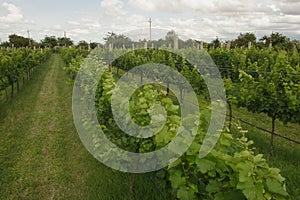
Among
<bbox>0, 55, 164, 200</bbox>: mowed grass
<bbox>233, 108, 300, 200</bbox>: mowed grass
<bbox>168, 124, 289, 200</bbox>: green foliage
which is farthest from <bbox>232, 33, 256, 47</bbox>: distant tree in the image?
<bbox>168, 124, 289, 200</bbox>: green foliage

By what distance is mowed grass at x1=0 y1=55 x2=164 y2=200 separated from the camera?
4272 millimetres

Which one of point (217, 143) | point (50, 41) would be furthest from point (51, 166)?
point (50, 41)

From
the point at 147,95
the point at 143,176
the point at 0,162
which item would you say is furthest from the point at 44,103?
the point at 147,95

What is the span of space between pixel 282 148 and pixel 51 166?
4788mm

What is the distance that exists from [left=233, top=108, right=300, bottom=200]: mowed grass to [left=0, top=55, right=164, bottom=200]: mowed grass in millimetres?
2174

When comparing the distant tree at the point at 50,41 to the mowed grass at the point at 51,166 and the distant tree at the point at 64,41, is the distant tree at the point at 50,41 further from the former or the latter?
the mowed grass at the point at 51,166

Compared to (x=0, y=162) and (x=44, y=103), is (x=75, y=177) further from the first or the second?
(x=44, y=103)

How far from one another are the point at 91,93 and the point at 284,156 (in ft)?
12.9

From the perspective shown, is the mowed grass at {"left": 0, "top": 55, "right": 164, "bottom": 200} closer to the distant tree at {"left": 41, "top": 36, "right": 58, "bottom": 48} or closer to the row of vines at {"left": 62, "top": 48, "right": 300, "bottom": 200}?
the row of vines at {"left": 62, "top": 48, "right": 300, "bottom": 200}

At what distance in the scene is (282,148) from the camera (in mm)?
6266

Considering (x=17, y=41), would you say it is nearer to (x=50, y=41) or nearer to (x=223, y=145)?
(x=50, y=41)

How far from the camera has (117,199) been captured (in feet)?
12.6

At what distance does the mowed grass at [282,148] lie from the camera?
4.44 metres

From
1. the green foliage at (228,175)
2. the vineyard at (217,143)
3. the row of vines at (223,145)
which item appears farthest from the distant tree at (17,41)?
the green foliage at (228,175)
